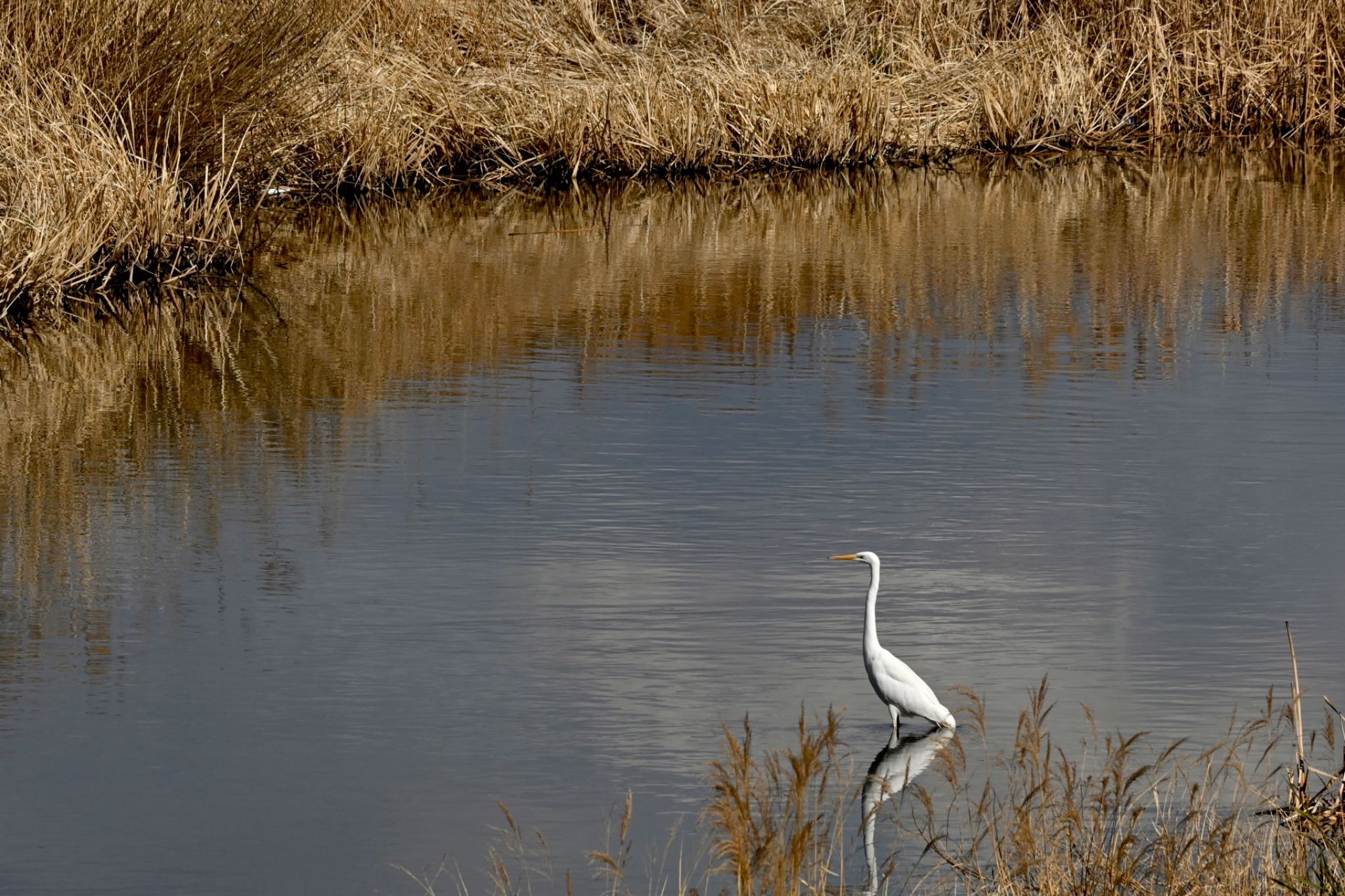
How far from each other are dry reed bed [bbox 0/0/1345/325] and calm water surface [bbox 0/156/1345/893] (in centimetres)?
92

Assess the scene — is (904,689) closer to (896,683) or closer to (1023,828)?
(896,683)

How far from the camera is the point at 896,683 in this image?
6332mm

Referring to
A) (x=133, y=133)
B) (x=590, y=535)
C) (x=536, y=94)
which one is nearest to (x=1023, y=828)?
(x=590, y=535)

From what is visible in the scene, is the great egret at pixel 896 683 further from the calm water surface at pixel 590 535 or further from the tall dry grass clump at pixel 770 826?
the tall dry grass clump at pixel 770 826

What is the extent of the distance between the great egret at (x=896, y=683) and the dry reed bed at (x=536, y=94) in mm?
8334

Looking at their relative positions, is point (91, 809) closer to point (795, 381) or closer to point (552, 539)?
point (552, 539)

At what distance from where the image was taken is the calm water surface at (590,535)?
6.17 metres

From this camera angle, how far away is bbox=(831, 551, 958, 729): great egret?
632 cm

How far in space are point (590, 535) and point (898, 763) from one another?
252cm

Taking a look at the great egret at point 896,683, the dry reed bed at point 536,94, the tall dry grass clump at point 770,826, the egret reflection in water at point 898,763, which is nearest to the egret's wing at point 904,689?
the great egret at point 896,683

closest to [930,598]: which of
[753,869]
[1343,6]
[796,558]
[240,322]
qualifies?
[796,558]

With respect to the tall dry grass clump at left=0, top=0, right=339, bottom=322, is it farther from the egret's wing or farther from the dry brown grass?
the dry brown grass

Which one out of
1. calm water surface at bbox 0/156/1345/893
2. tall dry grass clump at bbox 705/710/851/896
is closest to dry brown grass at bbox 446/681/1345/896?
tall dry grass clump at bbox 705/710/851/896

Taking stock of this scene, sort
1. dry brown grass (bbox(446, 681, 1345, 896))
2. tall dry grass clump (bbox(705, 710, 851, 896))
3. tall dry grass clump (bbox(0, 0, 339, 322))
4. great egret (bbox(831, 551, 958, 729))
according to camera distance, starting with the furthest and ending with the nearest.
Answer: tall dry grass clump (bbox(0, 0, 339, 322))
great egret (bbox(831, 551, 958, 729))
dry brown grass (bbox(446, 681, 1345, 896))
tall dry grass clump (bbox(705, 710, 851, 896))
